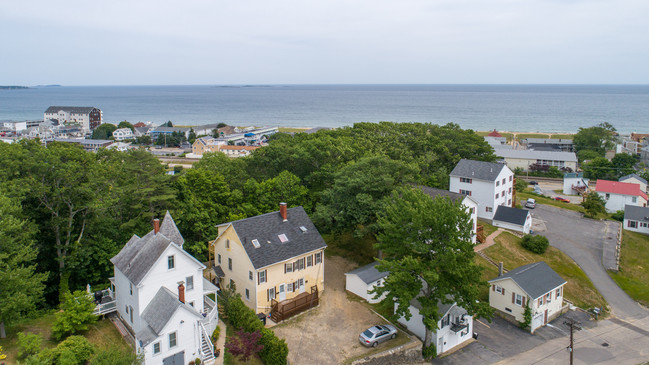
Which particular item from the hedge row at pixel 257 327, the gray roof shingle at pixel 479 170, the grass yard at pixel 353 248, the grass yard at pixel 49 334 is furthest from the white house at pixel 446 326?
the gray roof shingle at pixel 479 170

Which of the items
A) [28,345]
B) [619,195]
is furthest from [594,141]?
[28,345]

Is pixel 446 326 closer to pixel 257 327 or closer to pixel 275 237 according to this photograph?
pixel 257 327

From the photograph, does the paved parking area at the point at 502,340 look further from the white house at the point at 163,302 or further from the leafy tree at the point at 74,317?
the leafy tree at the point at 74,317

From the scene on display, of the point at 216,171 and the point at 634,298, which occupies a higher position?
the point at 216,171

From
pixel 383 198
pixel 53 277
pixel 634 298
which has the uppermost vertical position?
pixel 383 198

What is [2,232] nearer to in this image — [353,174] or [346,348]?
[346,348]

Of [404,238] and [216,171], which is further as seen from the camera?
[216,171]

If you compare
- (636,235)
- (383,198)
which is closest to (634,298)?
(636,235)
